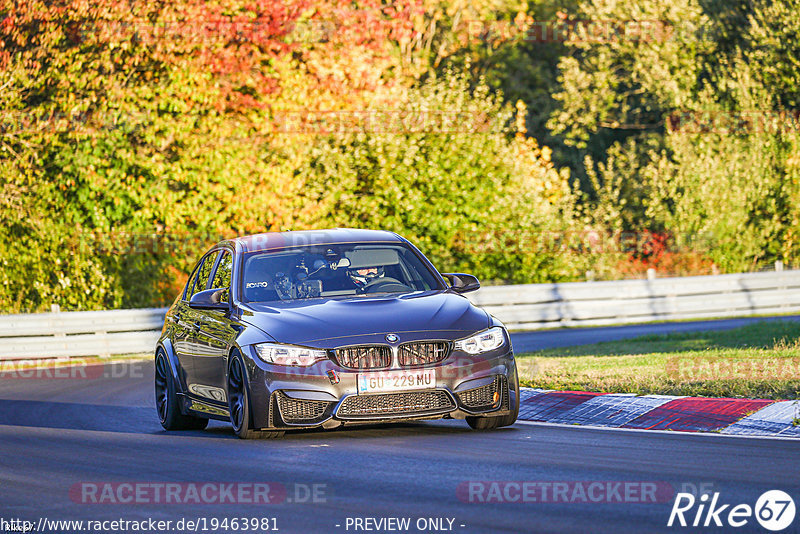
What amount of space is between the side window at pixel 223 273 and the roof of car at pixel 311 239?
179mm

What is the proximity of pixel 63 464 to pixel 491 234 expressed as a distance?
22383 millimetres

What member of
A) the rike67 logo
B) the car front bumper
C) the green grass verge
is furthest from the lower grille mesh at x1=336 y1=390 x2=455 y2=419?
the rike67 logo

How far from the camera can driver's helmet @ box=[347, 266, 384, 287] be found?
36.6 ft

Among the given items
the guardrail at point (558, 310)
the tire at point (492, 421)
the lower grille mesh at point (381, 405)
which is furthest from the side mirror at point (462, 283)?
the guardrail at point (558, 310)

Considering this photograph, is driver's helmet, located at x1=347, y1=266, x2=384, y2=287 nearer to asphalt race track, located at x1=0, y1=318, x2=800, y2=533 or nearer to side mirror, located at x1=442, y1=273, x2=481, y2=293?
side mirror, located at x1=442, y1=273, x2=481, y2=293

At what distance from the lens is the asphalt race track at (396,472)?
278 inches

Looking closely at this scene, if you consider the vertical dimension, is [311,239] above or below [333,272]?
above

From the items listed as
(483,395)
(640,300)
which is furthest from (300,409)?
(640,300)

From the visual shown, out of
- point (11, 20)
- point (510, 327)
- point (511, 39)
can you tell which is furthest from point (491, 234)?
point (511, 39)

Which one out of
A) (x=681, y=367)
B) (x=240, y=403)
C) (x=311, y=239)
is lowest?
(x=681, y=367)

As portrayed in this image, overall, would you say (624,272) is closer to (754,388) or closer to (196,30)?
(196,30)

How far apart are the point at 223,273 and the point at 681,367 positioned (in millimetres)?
4960

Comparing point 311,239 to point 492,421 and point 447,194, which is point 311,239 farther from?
point 447,194

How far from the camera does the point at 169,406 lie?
11.9 metres
